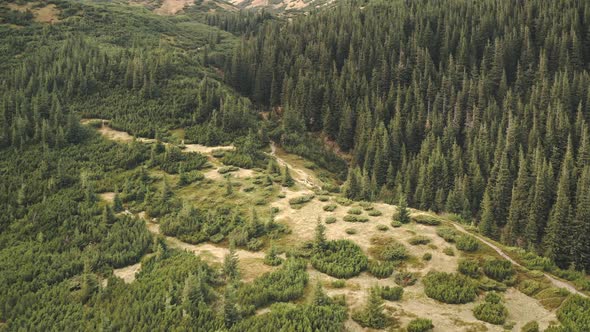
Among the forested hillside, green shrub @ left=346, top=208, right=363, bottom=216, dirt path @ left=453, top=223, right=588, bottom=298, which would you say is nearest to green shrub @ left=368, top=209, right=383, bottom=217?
green shrub @ left=346, top=208, right=363, bottom=216

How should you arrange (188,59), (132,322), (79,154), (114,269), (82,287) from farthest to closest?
(188,59)
(79,154)
(114,269)
(82,287)
(132,322)

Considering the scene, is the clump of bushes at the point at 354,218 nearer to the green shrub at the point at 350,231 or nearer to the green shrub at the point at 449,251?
the green shrub at the point at 350,231

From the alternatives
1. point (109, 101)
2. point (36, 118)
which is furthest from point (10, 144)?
point (109, 101)

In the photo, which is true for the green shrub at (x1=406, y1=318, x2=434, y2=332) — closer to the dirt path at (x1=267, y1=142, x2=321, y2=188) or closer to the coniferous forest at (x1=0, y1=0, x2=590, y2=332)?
the coniferous forest at (x1=0, y1=0, x2=590, y2=332)

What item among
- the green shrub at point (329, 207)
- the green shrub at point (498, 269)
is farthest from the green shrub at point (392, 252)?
the green shrub at point (329, 207)

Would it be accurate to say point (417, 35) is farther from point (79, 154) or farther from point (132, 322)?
point (132, 322)

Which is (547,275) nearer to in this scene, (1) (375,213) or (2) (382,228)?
(2) (382,228)
